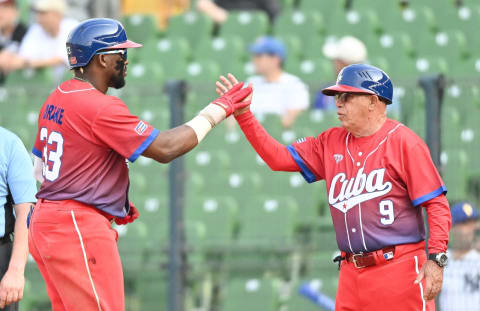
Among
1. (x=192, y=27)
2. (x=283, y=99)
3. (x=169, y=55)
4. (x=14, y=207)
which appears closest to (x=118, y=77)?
(x=14, y=207)

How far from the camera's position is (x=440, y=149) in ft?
22.1

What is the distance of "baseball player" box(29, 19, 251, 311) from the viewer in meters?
4.40

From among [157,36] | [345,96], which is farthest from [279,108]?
[157,36]

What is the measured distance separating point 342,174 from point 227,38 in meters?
6.02

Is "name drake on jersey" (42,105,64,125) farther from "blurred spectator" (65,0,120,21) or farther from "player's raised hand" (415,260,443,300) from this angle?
"blurred spectator" (65,0,120,21)

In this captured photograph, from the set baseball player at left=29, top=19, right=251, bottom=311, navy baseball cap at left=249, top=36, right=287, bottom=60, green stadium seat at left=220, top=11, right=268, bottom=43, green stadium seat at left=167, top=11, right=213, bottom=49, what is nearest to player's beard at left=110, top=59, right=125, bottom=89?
baseball player at left=29, top=19, right=251, bottom=311

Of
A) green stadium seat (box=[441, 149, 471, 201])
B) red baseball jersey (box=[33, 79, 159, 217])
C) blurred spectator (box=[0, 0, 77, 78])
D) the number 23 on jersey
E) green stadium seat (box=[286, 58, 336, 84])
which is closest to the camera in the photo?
red baseball jersey (box=[33, 79, 159, 217])

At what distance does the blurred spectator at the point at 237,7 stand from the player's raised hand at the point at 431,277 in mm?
7090

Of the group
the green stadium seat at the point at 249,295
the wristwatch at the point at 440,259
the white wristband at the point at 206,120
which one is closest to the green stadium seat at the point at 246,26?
the green stadium seat at the point at 249,295

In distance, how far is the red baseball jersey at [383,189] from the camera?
15.0ft

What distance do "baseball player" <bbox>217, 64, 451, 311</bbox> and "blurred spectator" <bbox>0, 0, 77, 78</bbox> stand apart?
190 inches

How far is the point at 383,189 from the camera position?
4645 mm

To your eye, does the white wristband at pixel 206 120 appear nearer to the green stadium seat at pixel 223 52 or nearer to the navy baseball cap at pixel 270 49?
the navy baseball cap at pixel 270 49

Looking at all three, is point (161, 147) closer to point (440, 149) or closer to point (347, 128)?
point (347, 128)
